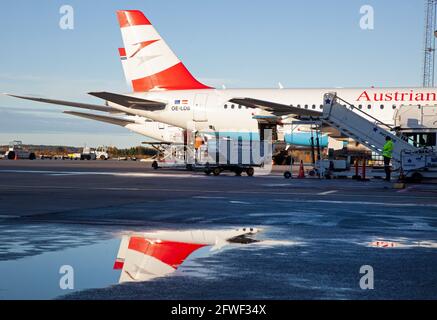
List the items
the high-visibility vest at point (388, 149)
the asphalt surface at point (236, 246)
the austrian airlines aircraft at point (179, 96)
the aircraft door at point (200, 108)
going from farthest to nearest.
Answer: the aircraft door at point (200, 108), the austrian airlines aircraft at point (179, 96), the high-visibility vest at point (388, 149), the asphalt surface at point (236, 246)

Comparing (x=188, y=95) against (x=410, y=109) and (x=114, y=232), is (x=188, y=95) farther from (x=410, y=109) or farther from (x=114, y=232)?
(x=114, y=232)

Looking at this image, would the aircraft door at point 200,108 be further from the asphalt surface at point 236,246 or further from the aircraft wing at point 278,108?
the asphalt surface at point 236,246

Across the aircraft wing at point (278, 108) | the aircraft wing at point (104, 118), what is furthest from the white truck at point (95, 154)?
the aircraft wing at point (278, 108)

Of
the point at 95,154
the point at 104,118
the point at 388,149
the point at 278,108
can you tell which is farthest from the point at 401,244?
the point at 95,154

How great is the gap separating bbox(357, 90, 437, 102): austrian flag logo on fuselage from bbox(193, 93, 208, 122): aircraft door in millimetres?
9521

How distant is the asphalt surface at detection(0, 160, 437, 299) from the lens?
263 inches

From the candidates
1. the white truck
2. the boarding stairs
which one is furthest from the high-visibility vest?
the white truck

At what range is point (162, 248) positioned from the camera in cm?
922

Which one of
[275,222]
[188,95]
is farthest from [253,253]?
[188,95]

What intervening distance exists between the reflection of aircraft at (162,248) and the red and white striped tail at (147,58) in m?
35.6

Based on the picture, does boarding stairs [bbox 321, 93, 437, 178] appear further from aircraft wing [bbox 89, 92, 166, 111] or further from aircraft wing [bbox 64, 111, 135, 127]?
aircraft wing [bbox 64, 111, 135, 127]

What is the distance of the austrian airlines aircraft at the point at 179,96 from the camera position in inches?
1731
